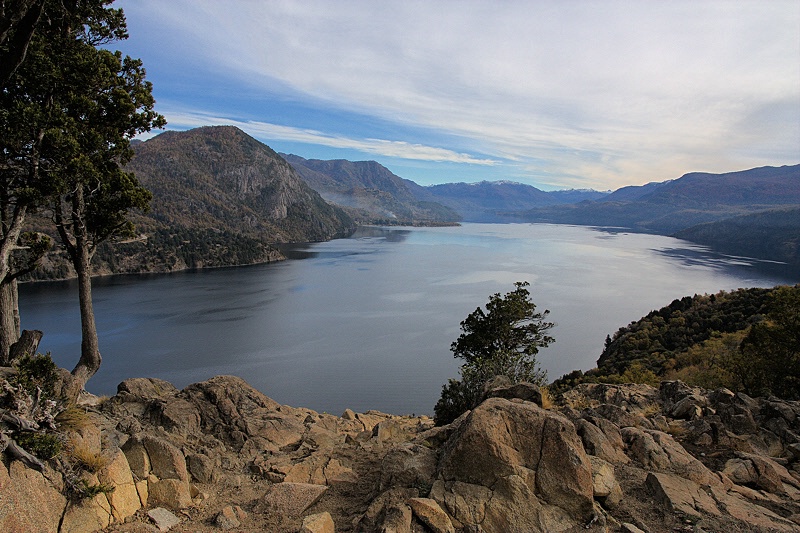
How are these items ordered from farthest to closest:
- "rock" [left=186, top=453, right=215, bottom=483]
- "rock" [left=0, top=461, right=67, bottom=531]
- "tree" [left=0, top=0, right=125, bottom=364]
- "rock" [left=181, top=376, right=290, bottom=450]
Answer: "rock" [left=181, top=376, right=290, bottom=450] → "tree" [left=0, top=0, right=125, bottom=364] → "rock" [left=186, top=453, right=215, bottom=483] → "rock" [left=0, top=461, right=67, bottom=531]

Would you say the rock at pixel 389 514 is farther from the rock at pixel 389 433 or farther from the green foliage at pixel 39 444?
the rock at pixel 389 433

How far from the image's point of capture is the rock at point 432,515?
17.5 ft

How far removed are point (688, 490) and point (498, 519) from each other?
332cm

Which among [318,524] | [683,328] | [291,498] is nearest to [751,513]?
[318,524]

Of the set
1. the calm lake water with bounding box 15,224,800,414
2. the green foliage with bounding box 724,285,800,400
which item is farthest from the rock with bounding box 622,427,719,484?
the calm lake water with bounding box 15,224,800,414

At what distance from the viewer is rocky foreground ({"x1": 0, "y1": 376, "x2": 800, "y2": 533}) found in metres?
5.56

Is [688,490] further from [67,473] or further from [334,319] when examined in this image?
[334,319]

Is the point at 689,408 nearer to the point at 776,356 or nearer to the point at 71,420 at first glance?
the point at 776,356

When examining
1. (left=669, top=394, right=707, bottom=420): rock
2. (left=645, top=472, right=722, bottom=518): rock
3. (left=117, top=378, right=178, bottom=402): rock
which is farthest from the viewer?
(left=117, top=378, right=178, bottom=402): rock

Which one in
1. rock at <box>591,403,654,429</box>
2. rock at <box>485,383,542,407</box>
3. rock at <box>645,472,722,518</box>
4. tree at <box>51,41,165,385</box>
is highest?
tree at <box>51,41,165,385</box>

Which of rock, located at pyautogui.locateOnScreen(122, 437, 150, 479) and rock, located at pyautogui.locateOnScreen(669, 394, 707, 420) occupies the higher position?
rock, located at pyautogui.locateOnScreen(122, 437, 150, 479)

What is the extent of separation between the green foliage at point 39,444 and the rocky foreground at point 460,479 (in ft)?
0.58

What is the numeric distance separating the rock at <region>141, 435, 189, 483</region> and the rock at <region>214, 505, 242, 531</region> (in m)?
1.00

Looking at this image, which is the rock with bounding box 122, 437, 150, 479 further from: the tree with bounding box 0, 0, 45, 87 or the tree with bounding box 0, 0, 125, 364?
the tree with bounding box 0, 0, 45, 87
